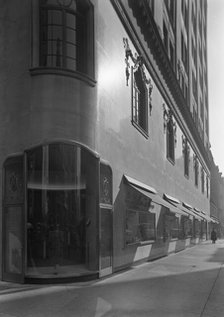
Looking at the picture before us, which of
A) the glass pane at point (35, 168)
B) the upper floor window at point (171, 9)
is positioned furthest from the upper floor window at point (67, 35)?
the upper floor window at point (171, 9)

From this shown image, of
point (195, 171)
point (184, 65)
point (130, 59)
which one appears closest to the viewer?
point (130, 59)

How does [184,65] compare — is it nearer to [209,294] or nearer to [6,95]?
[6,95]

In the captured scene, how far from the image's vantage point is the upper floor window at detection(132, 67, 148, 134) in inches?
804

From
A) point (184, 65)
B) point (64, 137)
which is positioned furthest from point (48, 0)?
point (184, 65)

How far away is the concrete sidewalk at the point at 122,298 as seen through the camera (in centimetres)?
871

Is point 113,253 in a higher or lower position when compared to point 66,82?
lower

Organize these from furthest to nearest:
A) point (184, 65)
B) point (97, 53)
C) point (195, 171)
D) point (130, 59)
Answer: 1. point (195, 171)
2. point (184, 65)
3. point (130, 59)
4. point (97, 53)

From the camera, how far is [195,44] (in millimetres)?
50781

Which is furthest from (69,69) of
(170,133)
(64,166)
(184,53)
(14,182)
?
(184,53)

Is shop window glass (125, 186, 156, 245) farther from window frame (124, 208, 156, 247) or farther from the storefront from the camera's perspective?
the storefront

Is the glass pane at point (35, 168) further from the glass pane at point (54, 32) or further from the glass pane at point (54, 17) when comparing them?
the glass pane at point (54, 17)

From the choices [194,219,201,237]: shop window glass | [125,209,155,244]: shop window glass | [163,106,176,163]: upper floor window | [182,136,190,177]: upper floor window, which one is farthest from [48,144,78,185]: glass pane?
[194,219,201,237]: shop window glass

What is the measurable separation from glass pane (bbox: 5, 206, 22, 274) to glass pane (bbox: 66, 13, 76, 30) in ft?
19.8

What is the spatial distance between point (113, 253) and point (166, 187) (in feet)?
43.7
